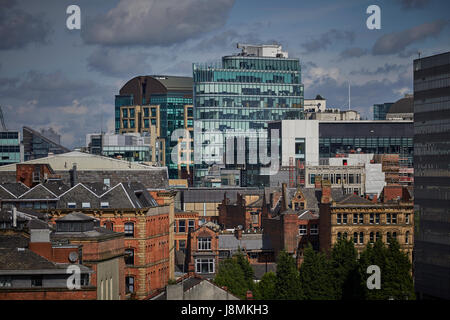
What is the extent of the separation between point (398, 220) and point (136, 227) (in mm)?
40471

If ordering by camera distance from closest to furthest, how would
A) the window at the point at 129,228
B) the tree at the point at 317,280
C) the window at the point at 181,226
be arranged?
the tree at the point at 317,280
the window at the point at 129,228
the window at the point at 181,226

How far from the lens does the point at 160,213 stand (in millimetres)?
141625

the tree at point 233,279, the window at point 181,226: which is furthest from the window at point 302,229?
the window at point 181,226

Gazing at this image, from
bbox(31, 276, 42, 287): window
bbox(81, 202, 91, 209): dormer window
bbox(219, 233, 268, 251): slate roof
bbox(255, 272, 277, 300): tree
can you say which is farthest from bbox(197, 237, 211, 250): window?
bbox(31, 276, 42, 287): window

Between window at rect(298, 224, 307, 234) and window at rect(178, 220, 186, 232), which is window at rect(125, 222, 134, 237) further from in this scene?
window at rect(178, 220, 186, 232)

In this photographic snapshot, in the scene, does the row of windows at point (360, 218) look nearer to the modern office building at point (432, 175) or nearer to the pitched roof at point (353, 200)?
the pitched roof at point (353, 200)

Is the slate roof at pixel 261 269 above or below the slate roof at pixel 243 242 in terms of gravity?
below

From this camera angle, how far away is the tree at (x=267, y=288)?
397ft

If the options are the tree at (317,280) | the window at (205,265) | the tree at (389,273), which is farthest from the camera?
the window at (205,265)

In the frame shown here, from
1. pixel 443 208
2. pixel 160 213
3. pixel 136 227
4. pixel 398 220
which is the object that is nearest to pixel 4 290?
pixel 136 227

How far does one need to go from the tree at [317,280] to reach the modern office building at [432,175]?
18639mm

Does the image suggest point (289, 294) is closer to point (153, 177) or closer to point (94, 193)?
point (94, 193)

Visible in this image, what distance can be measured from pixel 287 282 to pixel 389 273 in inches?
380

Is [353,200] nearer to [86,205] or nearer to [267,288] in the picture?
A: [267,288]
